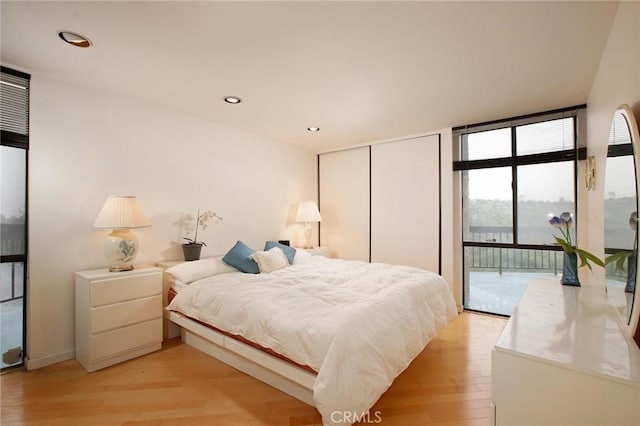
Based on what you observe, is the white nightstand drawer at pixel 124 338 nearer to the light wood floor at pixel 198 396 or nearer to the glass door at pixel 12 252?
the light wood floor at pixel 198 396

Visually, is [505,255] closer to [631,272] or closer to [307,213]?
[631,272]

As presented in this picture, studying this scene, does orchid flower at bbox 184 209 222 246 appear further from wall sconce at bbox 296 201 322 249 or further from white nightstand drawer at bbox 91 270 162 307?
wall sconce at bbox 296 201 322 249

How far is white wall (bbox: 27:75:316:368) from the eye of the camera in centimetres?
245

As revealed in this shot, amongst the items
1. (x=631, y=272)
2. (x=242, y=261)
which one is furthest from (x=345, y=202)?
(x=631, y=272)

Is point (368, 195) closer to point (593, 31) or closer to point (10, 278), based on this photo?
point (593, 31)

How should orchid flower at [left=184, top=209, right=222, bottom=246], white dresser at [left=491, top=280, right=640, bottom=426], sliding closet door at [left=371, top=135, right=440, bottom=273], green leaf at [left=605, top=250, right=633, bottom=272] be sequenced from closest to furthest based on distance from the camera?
white dresser at [left=491, top=280, right=640, bottom=426]
green leaf at [left=605, top=250, right=633, bottom=272]
orchid flower at [left=184, top=209, right=222, bottom=246]
sliding closet door at [left=371, top=135, right=440, bottom=273]

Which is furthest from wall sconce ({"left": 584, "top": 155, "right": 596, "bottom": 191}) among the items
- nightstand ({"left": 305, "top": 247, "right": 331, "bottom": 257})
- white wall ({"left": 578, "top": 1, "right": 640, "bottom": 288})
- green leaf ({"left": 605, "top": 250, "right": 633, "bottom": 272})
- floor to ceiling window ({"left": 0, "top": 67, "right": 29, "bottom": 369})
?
floor to ceiling window ({"left": 0, "top": 67, "right": 29, "bottom": 369})

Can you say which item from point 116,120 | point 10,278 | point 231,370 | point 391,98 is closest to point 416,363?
point 231,370

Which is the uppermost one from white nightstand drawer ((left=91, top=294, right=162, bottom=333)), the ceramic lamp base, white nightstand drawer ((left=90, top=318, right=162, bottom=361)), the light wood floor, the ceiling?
the ceiling

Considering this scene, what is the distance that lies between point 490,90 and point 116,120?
3716mm

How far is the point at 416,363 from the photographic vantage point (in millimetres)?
2537

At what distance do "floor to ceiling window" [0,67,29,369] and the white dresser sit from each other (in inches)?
137

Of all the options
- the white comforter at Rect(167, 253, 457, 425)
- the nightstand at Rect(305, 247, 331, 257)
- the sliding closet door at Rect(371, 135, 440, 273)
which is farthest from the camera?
the nightstand at Rect(305, 247, 331, 257)

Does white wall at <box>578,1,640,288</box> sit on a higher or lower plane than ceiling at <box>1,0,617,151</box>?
lower
